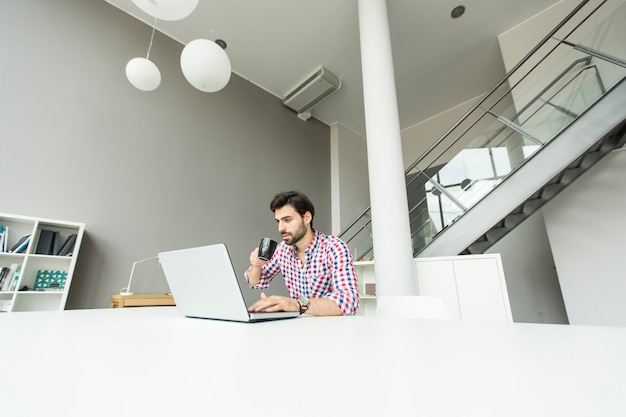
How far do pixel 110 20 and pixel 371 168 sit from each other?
3666mm

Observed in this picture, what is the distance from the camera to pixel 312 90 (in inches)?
180

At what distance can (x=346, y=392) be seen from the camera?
9.8 inches

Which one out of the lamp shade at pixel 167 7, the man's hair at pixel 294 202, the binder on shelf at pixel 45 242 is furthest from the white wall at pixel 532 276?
the binder on shelf at pixel 45 242

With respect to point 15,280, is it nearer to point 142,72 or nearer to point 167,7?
point 142,72

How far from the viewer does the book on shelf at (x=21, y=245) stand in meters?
2.26

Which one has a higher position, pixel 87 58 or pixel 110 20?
pixel 110 20

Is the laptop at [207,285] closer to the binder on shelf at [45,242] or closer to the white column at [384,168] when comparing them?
the white column at [384,168]

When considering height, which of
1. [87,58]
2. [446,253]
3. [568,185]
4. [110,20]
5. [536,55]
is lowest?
[446,253]

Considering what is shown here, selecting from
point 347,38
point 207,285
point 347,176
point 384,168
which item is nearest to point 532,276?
point 384,168

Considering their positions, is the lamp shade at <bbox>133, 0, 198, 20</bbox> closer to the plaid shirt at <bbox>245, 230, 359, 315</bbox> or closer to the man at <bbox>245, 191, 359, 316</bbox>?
the man at <bbox>245, 191, 359, 316</bbox>

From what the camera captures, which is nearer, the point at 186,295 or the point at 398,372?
the point at 398,372

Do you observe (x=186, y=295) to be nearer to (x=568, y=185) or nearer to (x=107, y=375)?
(x=107, y=375)

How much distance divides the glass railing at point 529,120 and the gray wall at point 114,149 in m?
2.41

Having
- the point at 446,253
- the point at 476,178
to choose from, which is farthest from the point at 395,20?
the point at 446,253
